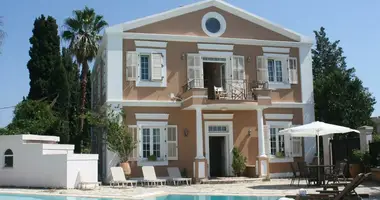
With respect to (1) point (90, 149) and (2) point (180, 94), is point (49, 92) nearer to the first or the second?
(1) point (90, 149)

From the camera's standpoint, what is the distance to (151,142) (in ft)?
69.8

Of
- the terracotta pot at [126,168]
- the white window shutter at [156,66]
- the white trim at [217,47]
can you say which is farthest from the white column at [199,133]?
the white trim at [217,47]

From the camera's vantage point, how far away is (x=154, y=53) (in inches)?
856

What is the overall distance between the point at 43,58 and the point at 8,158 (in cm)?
1044

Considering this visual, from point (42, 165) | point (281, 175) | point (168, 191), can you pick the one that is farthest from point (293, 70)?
point (42, 165)

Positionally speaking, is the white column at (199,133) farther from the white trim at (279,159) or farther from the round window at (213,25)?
the round window at (213,25)

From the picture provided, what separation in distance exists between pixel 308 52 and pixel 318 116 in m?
5.53

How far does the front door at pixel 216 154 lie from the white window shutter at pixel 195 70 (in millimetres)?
3043

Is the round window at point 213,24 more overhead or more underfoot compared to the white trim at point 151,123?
more overhead

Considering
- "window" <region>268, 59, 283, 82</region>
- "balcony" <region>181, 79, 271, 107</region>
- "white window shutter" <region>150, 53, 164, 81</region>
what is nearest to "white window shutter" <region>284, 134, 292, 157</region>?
"balcony" <region>181, 79, 271, 107</region>

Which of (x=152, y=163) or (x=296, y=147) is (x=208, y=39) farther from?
(x=296, y=147)

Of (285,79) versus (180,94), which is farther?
(285,79)

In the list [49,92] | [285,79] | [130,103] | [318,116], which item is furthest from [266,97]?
[49,92]

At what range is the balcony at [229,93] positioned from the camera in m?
20.4
